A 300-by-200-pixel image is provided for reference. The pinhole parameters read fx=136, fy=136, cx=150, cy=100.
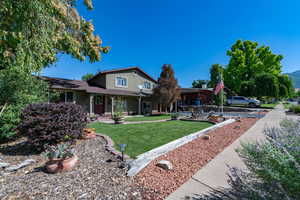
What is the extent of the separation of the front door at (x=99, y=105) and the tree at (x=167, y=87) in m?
6.18

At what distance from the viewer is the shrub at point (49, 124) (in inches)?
167

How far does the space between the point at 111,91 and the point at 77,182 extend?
13.0 metres

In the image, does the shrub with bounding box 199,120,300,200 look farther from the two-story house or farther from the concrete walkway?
the two-story house

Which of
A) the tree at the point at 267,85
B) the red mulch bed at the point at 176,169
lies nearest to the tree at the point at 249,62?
the tree at the point at 267,85

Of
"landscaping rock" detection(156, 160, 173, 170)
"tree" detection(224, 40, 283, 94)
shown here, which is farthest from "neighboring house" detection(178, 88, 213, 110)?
"landscaping rock" detection(156, 160, 173, 170)

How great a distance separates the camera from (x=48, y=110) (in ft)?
14.9

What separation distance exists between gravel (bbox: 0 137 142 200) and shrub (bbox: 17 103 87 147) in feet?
Result: 2.24

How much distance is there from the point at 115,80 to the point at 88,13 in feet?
23.9

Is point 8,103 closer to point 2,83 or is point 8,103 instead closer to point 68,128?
point 2,83

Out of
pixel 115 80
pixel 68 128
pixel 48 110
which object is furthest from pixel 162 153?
pixel 115 80

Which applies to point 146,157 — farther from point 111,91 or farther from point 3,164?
point 111,91

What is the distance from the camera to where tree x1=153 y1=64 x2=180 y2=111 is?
16.3 meters

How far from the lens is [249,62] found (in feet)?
87.2

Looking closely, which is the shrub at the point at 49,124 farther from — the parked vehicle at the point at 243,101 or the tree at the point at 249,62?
the tree at the point at 249,62
